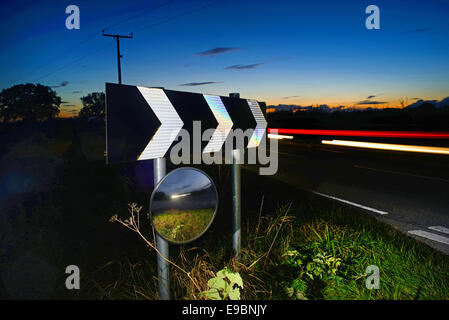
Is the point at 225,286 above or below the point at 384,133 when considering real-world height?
below

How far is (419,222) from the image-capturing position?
517cm

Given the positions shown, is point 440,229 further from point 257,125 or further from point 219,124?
point 219,124

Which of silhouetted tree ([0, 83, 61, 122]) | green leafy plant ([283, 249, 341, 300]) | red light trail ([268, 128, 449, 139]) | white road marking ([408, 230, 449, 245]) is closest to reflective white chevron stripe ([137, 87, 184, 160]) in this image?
green leafy plant ([283, 249, 341, 300])

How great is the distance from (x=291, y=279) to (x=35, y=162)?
613cm

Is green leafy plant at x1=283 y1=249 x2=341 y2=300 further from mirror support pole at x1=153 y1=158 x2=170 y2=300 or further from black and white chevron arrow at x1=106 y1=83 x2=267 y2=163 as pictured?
black and white chevron arrow at x1=106 y1=83 x2=267 y2=163

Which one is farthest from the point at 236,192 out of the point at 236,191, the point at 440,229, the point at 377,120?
the point at 377,120

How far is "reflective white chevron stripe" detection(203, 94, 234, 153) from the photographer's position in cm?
220

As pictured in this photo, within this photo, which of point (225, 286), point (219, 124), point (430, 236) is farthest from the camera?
A: point (430, 236)

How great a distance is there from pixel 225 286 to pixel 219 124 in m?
1.14

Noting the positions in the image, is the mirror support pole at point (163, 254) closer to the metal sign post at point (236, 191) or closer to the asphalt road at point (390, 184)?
the metal sign post at point (236, 191)

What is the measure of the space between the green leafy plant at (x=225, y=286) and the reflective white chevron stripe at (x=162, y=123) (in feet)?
3.17

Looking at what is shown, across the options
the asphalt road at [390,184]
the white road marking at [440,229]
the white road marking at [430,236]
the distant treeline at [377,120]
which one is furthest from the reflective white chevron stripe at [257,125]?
the distant treeline at [377,120]

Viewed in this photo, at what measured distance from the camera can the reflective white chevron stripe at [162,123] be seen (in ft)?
5.71

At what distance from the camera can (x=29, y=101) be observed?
7356 centimetres
